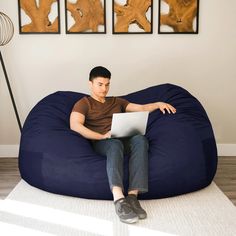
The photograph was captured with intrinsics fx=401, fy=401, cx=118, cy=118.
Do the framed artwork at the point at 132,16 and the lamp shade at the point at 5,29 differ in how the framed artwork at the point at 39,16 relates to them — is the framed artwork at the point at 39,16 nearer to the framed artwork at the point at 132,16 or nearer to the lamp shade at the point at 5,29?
the lamp shade at the point at 5,29

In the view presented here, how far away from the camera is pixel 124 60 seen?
398 centimetres

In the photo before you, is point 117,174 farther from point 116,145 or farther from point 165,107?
point 165,107

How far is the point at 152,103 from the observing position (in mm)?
3256

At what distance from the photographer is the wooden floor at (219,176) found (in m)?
3.00

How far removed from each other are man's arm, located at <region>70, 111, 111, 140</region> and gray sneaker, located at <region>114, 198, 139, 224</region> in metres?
0.56

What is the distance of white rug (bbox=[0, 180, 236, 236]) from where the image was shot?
7.37ft

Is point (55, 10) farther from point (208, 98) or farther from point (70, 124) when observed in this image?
point (208, 98)

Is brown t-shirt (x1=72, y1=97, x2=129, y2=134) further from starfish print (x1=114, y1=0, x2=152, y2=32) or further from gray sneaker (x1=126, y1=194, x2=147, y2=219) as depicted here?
starfish print (x1=114, y1=0, x2=152, y2=32)

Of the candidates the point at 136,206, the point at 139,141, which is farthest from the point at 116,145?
the point at 136,206

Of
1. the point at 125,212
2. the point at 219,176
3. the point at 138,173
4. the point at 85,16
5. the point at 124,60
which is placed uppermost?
the point at 85,16

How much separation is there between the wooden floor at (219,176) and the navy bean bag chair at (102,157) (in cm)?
19

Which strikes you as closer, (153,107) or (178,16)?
(153,107)

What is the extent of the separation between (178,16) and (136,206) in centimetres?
218

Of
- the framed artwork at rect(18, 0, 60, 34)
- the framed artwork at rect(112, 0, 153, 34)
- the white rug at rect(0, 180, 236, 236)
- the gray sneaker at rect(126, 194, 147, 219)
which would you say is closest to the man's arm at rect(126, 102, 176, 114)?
the white rug at rect(0, 180, 236, 236)
